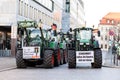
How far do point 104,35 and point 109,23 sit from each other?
466 inches

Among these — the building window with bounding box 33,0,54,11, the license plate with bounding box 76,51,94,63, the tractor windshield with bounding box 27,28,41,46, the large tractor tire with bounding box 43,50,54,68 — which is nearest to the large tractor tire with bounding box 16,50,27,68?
the tractor windshield with bounding box 27,28,41,46

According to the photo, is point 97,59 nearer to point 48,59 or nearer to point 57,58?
point 48,59

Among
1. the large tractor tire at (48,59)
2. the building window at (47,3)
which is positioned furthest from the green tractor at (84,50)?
the building window at (47,3)

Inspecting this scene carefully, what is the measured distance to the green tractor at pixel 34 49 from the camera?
1207 inches

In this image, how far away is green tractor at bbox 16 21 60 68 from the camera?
30.7m

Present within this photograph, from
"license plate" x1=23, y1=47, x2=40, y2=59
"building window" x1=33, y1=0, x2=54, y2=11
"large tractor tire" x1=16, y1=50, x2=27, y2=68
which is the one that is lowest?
"large tractor tire" x1=16, y1=50, x2=27, y2=68

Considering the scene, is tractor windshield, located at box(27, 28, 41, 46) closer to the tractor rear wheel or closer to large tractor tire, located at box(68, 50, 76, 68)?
large tractor tire, located at box(68, 50, 76, 68)

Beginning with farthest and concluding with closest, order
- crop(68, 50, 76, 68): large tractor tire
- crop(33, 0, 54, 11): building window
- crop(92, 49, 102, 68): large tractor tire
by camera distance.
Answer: crop(33, 0, 54, 11): building window
crop(92, 49, 102, 68): large tractor tire
crop(68, 50, 76, 68): large tractor tire

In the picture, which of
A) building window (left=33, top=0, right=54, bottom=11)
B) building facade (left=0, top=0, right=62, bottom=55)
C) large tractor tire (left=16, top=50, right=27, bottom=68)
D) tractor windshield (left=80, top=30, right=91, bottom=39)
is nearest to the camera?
large tractor tire (left=16, top=50, right=27, bottom=68)

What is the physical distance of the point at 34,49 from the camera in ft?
101

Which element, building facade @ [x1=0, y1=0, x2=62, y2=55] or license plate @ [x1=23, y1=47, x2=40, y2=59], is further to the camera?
building facade @ [x1=0, y1=0, x2=62, y2=55]

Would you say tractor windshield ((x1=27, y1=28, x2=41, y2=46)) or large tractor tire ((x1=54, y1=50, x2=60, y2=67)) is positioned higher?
tractor windshield ((x1=27, y1=28, x2=41, y2=46))

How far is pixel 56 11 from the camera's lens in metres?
96.2

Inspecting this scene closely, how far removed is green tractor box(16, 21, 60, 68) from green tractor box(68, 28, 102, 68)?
1431mm
